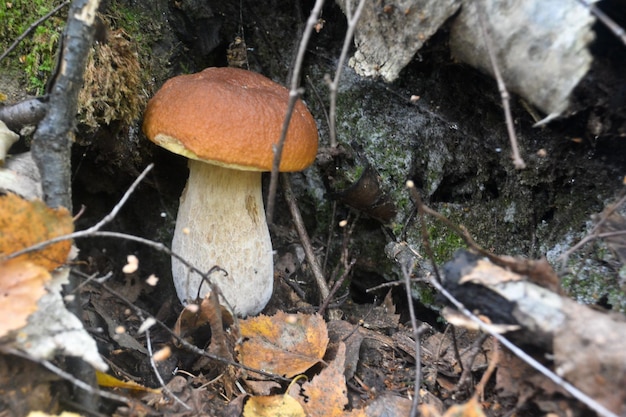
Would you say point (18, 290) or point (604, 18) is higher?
point (604, 18)

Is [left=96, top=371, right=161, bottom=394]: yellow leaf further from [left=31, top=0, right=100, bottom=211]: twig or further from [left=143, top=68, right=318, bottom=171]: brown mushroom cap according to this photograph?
[left=143, top=68, right=318, bottom=171]: brown mushroom cap

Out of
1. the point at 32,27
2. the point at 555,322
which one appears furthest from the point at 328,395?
the point at 32,27

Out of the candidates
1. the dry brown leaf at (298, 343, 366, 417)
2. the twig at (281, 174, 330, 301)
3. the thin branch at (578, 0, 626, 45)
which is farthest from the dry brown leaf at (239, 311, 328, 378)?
the thin branch at (578, 0, 626, 45)

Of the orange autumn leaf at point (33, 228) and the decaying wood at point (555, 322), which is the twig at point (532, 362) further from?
the orange autumn leaf at point (33, 228)

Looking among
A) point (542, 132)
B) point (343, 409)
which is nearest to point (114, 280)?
point (343, 409)

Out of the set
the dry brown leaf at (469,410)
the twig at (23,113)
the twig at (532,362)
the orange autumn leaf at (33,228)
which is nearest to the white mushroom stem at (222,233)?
the twig at (23,113)

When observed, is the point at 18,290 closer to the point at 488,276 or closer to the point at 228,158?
the point at 228,158
